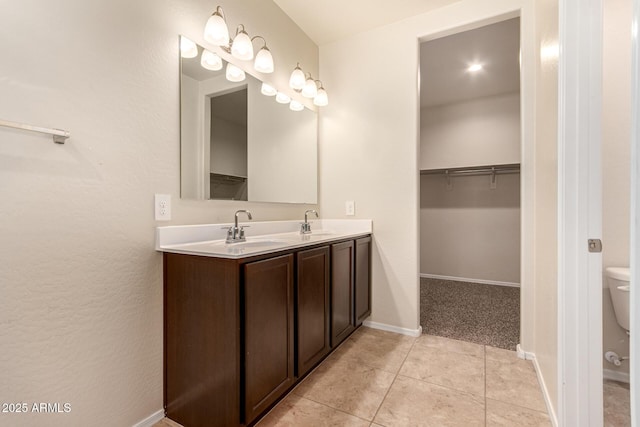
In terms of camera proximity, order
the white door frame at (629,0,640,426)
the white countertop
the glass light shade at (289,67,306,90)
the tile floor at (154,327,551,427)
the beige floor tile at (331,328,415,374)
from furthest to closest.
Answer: the glass light shade at (289,67,306,90) < the beige floor tile at (331,328,415,374) < the tile floor at (154,327,551,427) < the white countertop < the white door frame at (629,0,640,426)

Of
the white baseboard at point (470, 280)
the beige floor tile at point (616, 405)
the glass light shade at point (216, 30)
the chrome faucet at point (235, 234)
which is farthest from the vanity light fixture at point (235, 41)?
the white baseboard at point (470, 280)

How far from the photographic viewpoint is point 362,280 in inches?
91.0

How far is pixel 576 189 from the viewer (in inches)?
46.2

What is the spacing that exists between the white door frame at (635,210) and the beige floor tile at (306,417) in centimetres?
111

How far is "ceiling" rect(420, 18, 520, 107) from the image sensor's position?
2.52 metres

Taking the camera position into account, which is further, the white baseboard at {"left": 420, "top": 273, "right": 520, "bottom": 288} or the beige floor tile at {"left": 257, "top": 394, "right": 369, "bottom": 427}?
the white baseboard at {"left": 420, "top": 273, "right": 520, "bottom": 288}

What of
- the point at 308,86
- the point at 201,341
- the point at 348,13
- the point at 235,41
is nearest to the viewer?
the point at 201,341

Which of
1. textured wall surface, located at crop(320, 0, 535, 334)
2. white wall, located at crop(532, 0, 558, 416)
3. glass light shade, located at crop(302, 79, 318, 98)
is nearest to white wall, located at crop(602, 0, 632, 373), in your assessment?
white wall, located at crop(532, 0, 558, 416)

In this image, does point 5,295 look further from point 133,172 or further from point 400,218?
point 400,218

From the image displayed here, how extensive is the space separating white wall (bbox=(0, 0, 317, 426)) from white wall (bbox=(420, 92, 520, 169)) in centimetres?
343

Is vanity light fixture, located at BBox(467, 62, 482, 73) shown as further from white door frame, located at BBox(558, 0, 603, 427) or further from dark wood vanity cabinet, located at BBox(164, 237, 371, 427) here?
dark wood vanity cabinet, located at BBox(164, 237, 371, 427)

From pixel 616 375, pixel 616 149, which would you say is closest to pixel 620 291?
pixel 616 375

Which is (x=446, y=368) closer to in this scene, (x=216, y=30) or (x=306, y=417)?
(x=306, y=417)

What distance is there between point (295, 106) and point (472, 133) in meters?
2.64
